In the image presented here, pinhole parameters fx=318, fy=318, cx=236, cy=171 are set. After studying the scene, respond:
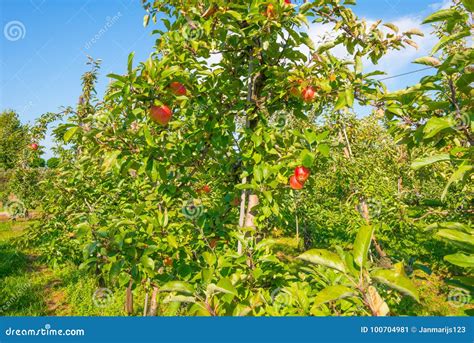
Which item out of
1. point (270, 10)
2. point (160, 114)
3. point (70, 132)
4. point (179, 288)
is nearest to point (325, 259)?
point (179, 288)

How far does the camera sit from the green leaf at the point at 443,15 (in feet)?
3.52

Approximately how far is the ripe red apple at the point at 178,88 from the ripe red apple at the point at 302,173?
2.87 feet

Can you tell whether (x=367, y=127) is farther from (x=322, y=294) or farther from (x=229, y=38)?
(x=322, y=294)

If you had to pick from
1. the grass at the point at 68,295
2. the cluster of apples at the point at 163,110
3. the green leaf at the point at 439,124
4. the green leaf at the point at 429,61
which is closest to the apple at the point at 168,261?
the cluster of apples at the point at 163,110

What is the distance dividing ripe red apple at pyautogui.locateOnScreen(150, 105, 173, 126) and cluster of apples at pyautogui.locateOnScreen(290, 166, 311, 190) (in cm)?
87

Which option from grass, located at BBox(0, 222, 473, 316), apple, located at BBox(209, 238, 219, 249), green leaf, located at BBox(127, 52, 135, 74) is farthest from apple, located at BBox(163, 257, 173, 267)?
grass, located at BBox(0, 222, 473, 316)

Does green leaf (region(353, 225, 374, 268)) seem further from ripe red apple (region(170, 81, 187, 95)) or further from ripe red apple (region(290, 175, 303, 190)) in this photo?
ripe red apple (region(170, 81, 187, 95))

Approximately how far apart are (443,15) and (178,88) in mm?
1403

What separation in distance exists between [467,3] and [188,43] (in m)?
1.58

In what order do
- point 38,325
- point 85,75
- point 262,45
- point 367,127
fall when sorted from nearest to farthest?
point 38,325 → point 262,45 → point 85,75 → point 367,127

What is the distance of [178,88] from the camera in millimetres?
1996

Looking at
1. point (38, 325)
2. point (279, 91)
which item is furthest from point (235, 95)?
point (38, 325)

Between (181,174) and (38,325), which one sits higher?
(181,174)

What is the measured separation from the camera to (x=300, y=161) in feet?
5.94
